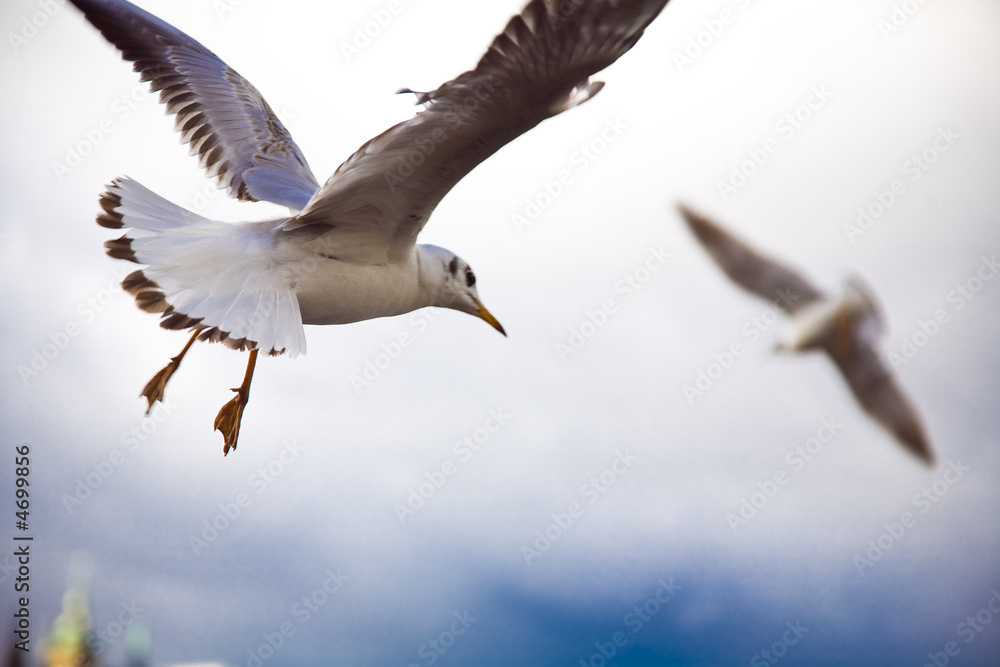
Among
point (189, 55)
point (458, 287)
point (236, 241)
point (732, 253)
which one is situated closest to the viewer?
point (236, 241)

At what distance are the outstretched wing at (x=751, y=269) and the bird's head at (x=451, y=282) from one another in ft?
5.79

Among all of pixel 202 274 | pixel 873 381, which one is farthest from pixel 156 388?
pixel 873 381

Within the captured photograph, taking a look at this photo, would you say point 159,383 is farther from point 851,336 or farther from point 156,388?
point 851,336

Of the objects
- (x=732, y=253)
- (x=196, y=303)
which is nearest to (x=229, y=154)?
(x=196, y=303)

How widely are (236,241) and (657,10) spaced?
4.46ft

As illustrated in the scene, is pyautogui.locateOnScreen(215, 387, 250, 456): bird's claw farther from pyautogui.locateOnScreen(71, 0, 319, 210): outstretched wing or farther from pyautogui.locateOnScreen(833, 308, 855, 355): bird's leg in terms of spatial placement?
pyautogui.locateOnScreen(833, 308, 855, 355): bird's leg

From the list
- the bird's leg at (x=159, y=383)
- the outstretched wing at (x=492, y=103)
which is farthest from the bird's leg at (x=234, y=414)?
the outstretched wing at (x=492, y=103)

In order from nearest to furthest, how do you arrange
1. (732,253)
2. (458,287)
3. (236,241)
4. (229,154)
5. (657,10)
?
1. (657,10)
2. (236,241)
3. (458,287)
4. (229,154)
5. (732,253)

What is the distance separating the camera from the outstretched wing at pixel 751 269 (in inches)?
185

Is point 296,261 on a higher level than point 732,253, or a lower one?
lower

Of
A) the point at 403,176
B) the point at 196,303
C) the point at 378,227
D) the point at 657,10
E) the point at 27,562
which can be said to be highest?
the point at 657,10

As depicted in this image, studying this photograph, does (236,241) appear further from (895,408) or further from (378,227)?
(895,408)

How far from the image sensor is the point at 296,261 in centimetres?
299

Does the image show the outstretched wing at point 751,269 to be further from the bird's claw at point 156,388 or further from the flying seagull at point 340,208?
the bird's claw at point 156,388
